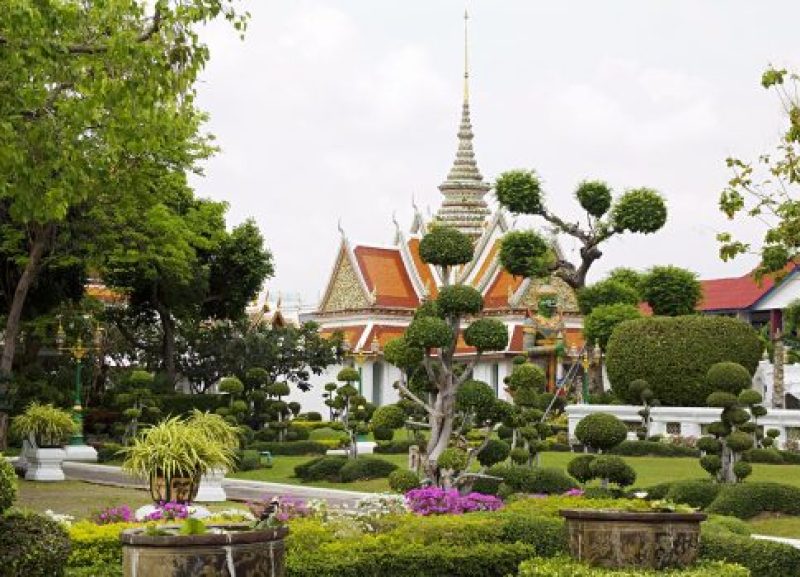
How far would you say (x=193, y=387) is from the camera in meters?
46.8

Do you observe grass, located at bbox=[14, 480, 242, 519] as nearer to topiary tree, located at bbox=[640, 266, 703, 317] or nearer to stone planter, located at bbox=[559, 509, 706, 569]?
stone planter, located at bbox=[559, 509, 706, 569]

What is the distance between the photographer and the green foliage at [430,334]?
2111 centimetres

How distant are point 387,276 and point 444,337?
126 ft

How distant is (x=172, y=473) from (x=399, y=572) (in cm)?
400

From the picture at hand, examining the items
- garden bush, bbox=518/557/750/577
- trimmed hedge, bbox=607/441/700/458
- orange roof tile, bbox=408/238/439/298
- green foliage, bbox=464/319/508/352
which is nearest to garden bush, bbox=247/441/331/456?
trimmed hedge, bbox=607/441/700/458

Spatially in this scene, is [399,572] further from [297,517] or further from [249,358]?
[249,358]

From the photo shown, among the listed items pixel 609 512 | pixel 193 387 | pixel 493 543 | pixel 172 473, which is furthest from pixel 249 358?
pixel 609 512

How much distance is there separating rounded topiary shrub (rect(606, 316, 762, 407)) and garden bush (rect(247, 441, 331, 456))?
6.82 metres

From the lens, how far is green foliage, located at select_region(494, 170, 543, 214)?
130ft

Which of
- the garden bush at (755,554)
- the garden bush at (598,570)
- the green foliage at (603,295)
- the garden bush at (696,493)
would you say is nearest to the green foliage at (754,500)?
the garden bush at (696,493)

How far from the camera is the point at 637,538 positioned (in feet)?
40.1

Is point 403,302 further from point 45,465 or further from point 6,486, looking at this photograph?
point 6,486

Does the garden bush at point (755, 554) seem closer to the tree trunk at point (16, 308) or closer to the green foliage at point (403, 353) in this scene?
the green foliage at point (403, 353)

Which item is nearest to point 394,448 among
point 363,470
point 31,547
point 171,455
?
point 363,470
